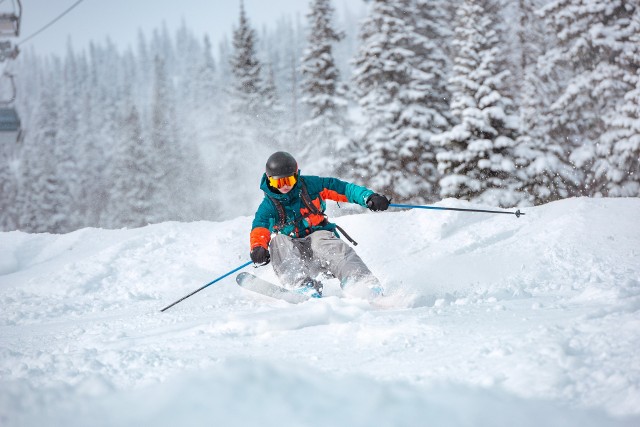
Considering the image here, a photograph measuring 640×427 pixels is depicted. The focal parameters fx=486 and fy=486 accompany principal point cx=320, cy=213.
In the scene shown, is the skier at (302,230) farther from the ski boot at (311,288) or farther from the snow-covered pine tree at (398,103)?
the snow-covered pine tree at (398,103)

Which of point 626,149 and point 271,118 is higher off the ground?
point 271,118

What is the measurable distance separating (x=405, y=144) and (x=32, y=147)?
98.5 feet

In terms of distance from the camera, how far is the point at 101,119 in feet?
189

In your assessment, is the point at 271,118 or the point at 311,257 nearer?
the point at 311,257

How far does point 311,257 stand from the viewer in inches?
201

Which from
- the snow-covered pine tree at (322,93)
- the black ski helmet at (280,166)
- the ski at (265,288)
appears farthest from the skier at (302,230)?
the snow-covered pine tree at (322,93)

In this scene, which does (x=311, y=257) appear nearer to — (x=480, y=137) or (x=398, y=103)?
(x=480, y=137)

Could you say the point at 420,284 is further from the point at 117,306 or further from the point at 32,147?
the point at 32,147

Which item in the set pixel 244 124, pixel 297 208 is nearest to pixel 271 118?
pixel 244 124

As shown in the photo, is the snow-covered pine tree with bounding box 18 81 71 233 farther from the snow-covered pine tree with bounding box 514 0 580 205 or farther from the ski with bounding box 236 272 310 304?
the ski with bounding box 236 272 310 304

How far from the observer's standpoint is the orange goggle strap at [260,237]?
195 inches

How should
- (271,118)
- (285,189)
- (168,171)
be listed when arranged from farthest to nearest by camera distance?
(168,171), (271,118), (285,189)

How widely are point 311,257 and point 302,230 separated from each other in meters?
0.33

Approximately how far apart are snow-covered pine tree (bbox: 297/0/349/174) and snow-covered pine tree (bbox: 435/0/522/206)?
20.7ft
